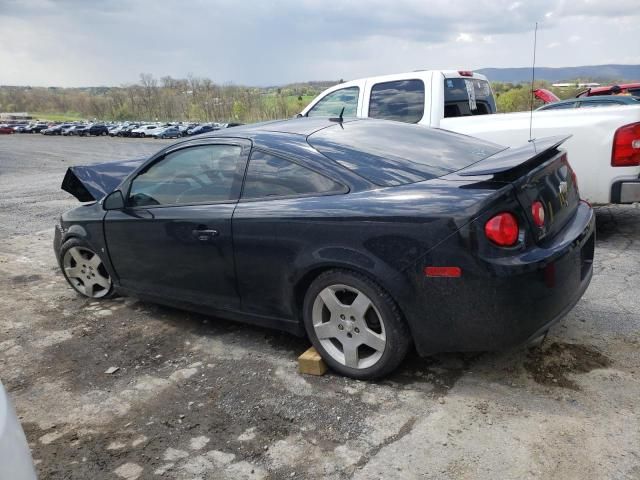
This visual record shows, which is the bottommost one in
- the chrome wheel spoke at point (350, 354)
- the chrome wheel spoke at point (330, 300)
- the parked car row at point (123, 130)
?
the parked car row at point (123, 130)

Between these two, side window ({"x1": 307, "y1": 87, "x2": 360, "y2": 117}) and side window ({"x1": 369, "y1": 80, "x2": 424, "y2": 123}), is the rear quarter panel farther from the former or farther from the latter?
side window ({"x1": 307, "y1": 87, "x2": 360, "y2": 117})

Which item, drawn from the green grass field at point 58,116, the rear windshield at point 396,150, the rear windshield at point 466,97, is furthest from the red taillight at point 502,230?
the green grass field at point 58,116

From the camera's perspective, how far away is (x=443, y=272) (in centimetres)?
269

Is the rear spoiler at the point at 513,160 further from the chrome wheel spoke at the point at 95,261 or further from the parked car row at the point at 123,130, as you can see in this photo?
the parked car row at the point at 123,130

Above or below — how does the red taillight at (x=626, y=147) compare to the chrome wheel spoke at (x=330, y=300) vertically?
above

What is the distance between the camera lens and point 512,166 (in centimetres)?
280

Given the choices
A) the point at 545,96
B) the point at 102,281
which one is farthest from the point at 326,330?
the point at 545,96

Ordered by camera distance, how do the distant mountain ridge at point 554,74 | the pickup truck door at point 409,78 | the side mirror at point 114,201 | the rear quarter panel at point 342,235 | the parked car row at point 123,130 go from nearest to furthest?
the rear quarter panel at point 342,235
the side mirror at point 114,201
the distant mountain ridge at point 554,74
the pickup truck door at point 409,78
the parked car row at point 123,130

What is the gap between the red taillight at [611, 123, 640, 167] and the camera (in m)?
4.93

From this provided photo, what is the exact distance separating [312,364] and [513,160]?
1.67m

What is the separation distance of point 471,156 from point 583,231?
2.77 feet

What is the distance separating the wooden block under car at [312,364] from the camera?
10.6 feet

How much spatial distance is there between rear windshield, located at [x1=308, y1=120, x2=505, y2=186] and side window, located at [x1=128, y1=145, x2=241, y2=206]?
2.08ft

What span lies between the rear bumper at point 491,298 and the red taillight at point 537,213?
13cm
